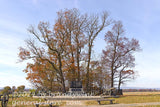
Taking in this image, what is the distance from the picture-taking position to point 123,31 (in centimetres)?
2677

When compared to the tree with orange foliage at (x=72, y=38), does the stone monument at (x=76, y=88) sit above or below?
below

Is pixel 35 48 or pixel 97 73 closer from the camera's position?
pixel 35 48

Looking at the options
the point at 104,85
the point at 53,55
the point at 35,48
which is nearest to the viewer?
the point at 35,48

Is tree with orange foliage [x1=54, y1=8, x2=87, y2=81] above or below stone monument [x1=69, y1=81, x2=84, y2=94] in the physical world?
above

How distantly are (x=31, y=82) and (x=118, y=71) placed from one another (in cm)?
1443

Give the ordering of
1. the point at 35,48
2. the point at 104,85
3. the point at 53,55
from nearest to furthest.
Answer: the point at 35,48 < the point at 53,55 < the point at 104,85

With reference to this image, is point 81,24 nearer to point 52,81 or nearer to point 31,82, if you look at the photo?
point 52,81

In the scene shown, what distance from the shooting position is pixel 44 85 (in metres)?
26.0

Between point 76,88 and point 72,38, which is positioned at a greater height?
point 72,38

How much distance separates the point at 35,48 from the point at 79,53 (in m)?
7.17

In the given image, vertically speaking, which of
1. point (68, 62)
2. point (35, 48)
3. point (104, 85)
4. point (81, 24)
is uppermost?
point (81, 24)

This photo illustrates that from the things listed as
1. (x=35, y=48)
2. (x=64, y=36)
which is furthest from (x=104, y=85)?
(x=35, y=48)

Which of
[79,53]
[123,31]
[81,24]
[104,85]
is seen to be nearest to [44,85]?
[79,53]

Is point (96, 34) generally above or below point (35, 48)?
above
